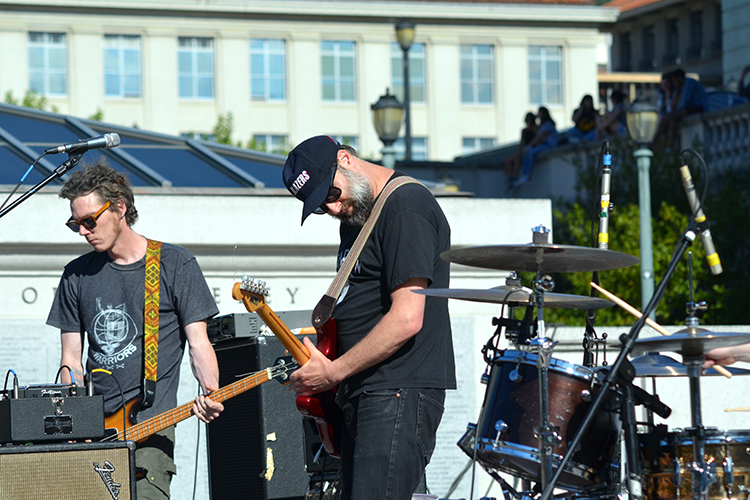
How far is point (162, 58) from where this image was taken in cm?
4325

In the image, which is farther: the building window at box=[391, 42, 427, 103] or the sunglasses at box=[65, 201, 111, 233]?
the building window at box=[391, 42, 427, 103]

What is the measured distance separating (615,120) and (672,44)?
122ft

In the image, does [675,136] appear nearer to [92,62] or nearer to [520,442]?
[520,442]

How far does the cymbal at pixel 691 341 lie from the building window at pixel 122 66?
4049 cm

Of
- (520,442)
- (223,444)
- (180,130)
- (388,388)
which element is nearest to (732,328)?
(520,442)

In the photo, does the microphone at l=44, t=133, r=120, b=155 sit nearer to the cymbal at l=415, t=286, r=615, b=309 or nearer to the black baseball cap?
the black baseball cap

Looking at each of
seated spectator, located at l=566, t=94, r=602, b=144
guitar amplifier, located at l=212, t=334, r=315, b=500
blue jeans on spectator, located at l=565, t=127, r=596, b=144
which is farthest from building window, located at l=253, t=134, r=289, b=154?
guitar amplifier, located at l=212, t=334, r=315, b=500

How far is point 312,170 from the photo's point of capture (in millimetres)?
4086

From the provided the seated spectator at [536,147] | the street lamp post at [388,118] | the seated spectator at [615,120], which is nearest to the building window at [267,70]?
the seated spectator at [536,147]

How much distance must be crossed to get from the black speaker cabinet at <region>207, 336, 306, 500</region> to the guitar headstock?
1387mm

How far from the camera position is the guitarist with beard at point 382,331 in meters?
3.95

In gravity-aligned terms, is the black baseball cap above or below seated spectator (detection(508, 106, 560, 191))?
below

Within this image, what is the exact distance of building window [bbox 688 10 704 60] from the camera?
50125 millimetres

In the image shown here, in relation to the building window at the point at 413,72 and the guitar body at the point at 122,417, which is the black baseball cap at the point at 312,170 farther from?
the building window at the point at 413,72
